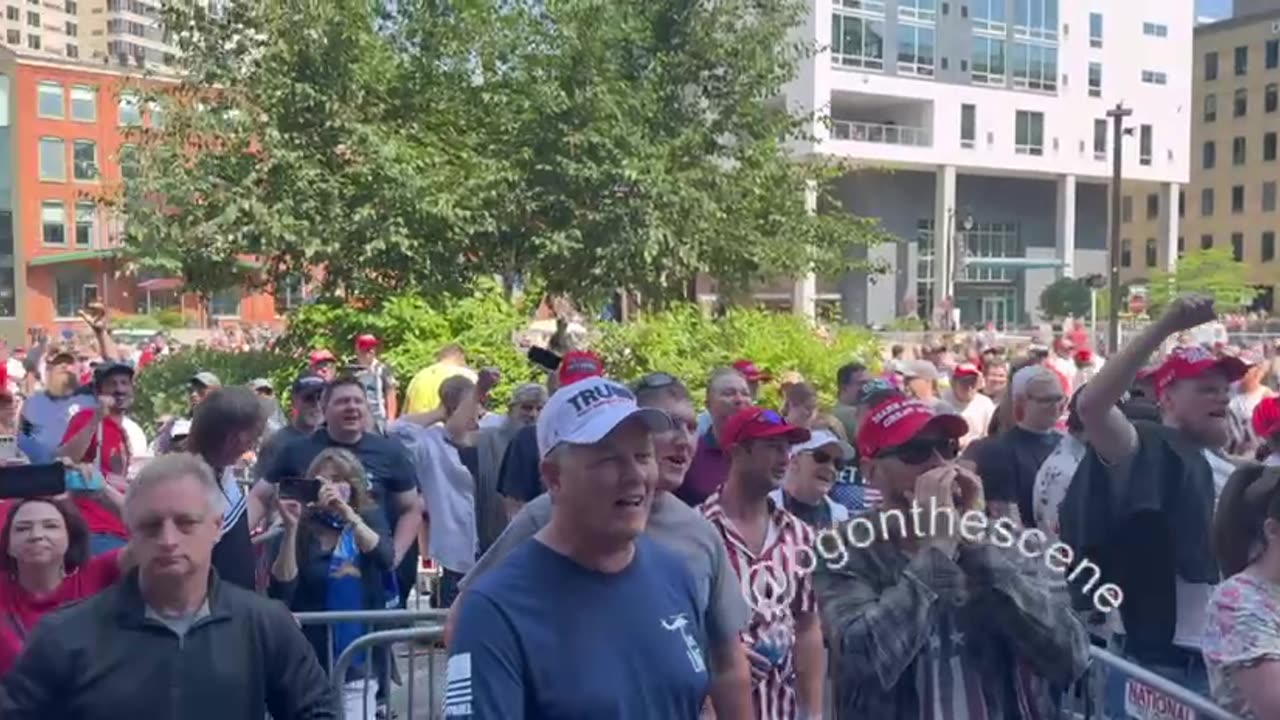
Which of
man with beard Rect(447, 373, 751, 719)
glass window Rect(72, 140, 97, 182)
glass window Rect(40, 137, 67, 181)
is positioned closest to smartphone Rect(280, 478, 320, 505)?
man with beard Rect(447, 373, 751, 719)

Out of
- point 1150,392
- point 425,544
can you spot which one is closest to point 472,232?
point 425,544

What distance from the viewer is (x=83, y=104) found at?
66812mm

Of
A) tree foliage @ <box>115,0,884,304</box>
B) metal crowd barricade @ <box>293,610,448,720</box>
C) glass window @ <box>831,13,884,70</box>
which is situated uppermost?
glass window @ <box>831,13,884,70</box>

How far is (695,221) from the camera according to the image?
1720cm

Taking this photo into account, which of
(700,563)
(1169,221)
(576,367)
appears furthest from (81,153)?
(700,563)

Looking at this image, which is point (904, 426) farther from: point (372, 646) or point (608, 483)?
point (372, 646)

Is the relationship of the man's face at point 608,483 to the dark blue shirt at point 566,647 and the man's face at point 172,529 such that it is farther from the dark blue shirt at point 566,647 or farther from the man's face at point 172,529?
the man's face at point 172,529

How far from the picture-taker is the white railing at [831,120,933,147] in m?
58.7

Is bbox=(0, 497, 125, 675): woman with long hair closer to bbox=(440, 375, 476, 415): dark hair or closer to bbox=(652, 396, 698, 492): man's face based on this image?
bbox=(652, 396, 698, 492): man's face

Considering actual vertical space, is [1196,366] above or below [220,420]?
above

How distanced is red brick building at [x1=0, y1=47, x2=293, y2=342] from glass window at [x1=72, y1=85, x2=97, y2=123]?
0.05 metres

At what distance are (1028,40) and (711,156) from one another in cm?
5021

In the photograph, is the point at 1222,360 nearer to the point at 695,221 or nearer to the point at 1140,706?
the point at 1140,706

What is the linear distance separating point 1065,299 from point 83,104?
156 feet
